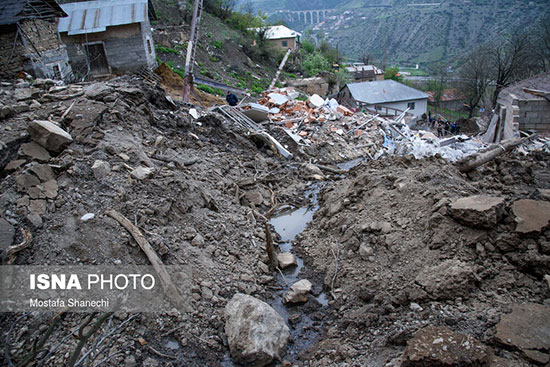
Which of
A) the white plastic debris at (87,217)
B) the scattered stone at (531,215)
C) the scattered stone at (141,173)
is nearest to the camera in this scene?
the scattered stone at (531,215)

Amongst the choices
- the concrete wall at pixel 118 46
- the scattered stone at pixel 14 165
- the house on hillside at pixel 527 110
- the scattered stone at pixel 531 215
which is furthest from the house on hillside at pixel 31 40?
the house on hillside at pixel 527 110

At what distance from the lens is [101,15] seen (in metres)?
17.3

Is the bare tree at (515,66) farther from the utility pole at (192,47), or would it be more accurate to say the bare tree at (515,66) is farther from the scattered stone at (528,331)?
the scattered stone at (528,331)

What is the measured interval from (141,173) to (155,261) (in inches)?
87.3

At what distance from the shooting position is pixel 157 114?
10.6 meters

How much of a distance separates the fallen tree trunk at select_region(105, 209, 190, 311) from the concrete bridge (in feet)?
395

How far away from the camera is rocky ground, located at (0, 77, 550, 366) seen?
4.02 m

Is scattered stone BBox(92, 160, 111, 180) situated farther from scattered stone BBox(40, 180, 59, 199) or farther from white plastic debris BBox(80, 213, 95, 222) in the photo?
white plastic debris BBox(80, 213, 95, 222)

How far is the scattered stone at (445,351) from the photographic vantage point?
132 inches

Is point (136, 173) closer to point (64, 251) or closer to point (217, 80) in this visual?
point (64, 251)

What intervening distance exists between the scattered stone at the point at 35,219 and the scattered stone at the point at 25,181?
538mm

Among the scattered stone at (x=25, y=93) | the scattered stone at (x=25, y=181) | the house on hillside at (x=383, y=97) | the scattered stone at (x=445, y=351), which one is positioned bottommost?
the house on hillside at (x=383, y=97)

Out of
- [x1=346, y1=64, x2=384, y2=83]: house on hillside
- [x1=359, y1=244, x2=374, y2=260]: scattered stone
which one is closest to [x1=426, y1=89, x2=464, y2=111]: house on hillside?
[x1=346, y1=64, x2=384, y2=83]: house on hillside

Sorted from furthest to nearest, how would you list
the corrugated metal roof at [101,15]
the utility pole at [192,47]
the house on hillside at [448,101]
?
the house on hillside at [448,101] < the corrugated metal roof at [101,15] < the utility pole at [192,47]
